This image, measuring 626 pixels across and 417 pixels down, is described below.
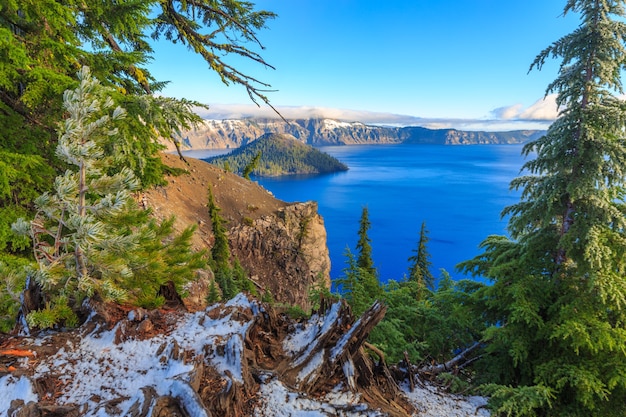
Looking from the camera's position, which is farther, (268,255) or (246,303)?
(268,255)

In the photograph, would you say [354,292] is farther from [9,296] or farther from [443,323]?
[9,296]

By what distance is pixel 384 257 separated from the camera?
72.2 metres

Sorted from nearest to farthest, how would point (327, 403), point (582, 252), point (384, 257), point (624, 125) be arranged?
point (327, 403), point (624, 125), point (582, 252), point (384, 257)

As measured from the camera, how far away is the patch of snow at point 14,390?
9.51 ft

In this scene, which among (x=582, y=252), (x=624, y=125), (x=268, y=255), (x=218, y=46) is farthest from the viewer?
(x=268, y=255)

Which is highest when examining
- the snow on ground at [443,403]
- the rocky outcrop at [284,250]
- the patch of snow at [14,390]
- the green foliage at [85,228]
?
the green foliage at [85,228]

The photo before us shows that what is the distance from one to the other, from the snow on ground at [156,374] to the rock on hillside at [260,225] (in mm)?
32028

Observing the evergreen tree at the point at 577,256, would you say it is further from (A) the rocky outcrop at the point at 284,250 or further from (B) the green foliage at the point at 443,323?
(A) the rocky outcrop at the point at 284,250

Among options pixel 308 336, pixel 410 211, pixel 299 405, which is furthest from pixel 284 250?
pixel 410 211

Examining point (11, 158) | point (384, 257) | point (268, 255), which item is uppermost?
point (11, 158)

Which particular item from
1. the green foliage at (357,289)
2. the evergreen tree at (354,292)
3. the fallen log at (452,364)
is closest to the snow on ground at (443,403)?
the fallen log at (452,364)

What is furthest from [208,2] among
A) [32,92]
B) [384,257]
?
[384,257]

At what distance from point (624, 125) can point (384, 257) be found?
67857 millimetres

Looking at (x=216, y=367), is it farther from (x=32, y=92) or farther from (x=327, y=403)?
(x=32, y=92)
